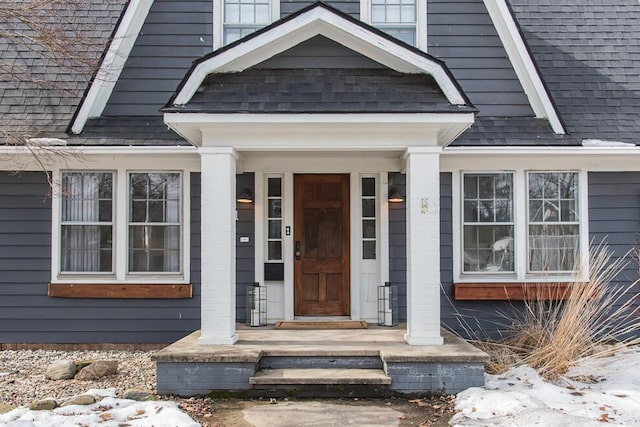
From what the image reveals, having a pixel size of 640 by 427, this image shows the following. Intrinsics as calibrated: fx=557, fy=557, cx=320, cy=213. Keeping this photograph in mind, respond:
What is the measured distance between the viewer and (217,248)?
5.83 meters

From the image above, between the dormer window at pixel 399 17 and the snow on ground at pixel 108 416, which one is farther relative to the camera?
the dormer window at pixel 399 17

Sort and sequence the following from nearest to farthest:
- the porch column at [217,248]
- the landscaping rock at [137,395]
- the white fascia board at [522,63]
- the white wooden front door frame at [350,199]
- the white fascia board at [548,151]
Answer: the landscaping rock at [137,395] → the porch column at [217,248] → the white fascia board at [548,151] → the white fascia board at [522,63] → the white wooden front door frame at [350,199]

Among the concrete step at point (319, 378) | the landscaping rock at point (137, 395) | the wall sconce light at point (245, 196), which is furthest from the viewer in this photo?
the wall sconce light at point (245, 196)

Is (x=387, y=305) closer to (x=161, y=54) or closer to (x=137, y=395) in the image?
(x=137, y=395)

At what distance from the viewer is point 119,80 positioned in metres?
7.46

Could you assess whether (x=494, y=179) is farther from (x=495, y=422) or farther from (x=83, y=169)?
(x=83, y=169)

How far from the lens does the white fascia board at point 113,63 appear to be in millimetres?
7178

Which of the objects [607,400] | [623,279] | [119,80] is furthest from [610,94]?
[119,80]

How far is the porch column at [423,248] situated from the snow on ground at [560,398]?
786mm

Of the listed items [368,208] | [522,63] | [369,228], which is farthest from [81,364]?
[522,63]

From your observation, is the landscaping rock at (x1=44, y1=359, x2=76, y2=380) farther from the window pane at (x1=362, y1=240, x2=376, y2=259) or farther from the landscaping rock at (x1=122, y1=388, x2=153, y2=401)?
the window pane at (x1=362, y1=240, x2=376, y2=259)

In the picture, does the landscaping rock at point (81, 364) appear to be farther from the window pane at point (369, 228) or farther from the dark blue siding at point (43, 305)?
the window pane at point (369, 228)

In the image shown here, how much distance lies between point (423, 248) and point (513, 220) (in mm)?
2283

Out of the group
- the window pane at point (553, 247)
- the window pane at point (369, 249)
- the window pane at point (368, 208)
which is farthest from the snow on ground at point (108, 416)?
the window pane at point (553, 247)
